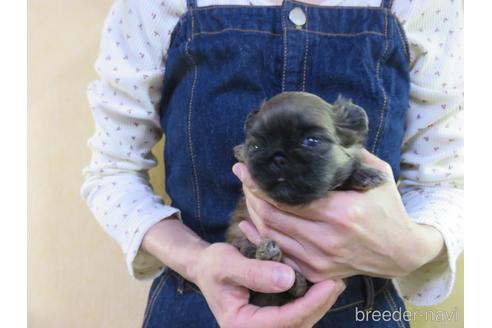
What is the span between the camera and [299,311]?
32.2 inches

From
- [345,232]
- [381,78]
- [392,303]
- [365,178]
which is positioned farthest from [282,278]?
[381,78]

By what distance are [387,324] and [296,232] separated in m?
0.37

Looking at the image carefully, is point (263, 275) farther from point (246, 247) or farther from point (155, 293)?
point (155, 293)

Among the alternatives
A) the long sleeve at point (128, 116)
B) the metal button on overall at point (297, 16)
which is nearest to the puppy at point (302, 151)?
the metal button on overall at point (297, 16)

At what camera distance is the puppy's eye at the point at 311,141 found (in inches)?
31.0

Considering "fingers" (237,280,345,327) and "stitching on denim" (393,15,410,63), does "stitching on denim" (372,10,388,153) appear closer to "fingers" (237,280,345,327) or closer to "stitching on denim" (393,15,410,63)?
"stitching on denim" (393,15,410,63)

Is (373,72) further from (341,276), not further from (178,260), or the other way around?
(178,260)

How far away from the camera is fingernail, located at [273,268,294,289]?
2.67 ft

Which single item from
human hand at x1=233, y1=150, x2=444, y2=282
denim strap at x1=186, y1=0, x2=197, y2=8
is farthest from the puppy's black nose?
denim strap at x1=186, y1=0, x2=197, y2=8

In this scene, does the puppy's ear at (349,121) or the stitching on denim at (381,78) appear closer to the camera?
the puppy's ear at (349,121)

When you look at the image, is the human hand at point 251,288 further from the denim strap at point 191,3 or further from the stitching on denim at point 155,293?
the denim strap at point 191,3

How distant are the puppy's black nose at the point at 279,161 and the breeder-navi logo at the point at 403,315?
0.44 m

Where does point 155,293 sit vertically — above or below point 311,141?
below

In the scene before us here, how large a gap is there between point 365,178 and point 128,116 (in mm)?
577
